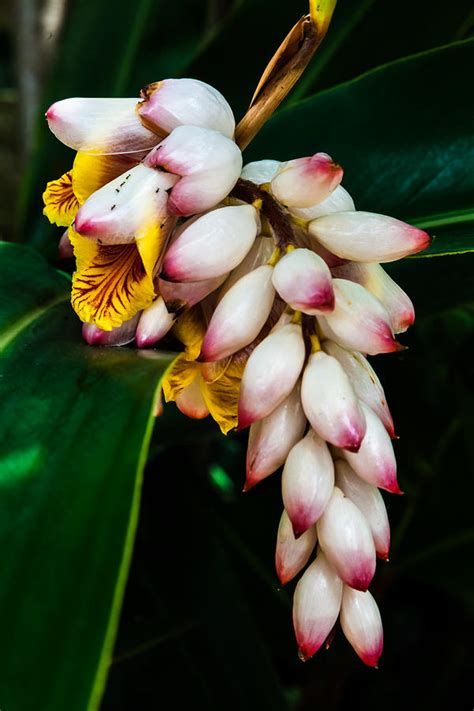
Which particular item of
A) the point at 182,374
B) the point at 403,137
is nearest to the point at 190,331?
the point at 182,374

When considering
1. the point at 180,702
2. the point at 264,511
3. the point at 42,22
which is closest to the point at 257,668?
the point at 180,702

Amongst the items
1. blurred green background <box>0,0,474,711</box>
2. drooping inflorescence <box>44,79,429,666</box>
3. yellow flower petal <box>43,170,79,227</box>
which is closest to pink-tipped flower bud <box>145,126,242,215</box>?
drooping inflorescence <box>44,79,429,666</box>

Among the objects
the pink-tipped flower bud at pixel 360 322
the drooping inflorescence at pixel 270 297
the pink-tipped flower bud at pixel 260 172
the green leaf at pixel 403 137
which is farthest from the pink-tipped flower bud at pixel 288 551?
the green leaf at pixel 403 137

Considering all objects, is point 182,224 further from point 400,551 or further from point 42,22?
point 42,22

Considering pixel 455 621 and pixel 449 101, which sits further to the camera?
pixel 455 621

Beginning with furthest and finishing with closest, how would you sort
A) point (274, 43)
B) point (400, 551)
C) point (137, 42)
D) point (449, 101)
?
point (400, 551), point (137, 42), point (274, 43), point (449, 101)

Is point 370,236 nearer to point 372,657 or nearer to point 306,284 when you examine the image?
point 306,284

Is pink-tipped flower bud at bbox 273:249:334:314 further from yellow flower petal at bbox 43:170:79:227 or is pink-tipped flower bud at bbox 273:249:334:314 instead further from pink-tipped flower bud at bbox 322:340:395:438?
yellow flower petal at bbox 43:170:79:227

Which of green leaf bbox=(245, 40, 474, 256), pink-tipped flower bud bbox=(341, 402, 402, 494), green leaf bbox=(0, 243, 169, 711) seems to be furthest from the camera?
green leaf bbox=(245, 40, 474, 256)
